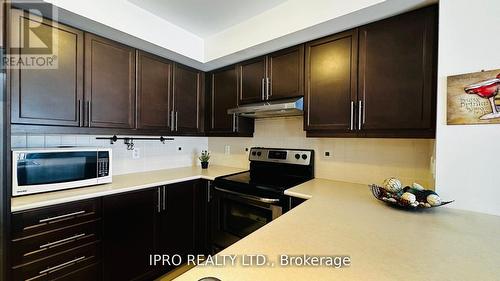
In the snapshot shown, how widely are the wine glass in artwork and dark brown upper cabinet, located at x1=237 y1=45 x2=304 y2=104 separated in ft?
3.55

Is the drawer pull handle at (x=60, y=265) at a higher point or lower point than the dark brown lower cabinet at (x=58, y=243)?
lower

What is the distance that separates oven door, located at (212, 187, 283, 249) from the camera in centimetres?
169

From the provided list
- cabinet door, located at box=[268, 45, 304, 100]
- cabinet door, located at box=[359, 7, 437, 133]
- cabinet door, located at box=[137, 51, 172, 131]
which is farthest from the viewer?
cabinet door, located at box=[137, 51, 172, 131]

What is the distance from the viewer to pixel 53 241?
4.36 feet

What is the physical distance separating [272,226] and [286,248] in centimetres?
19

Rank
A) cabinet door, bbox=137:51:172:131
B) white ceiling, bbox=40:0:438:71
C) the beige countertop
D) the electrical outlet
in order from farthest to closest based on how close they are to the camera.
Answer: the electrical outlet < cabinet door, bbox=137:51:172:131 < white ceiling, bbox=40:0:438:71 < the beige countertop

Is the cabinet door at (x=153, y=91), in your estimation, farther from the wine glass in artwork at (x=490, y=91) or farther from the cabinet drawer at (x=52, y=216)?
the wine glass in artwork at (x=490, y=91)

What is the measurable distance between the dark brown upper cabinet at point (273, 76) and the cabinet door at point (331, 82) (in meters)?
0.10

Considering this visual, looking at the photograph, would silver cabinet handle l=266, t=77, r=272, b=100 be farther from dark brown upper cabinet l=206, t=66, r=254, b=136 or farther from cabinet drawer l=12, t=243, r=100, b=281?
cabinet drawer l=12, t=243, r=100, b=281

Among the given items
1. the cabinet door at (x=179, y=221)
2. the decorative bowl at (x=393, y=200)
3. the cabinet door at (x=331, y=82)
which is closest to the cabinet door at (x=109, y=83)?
the cabinet door at (x=179, y=221)

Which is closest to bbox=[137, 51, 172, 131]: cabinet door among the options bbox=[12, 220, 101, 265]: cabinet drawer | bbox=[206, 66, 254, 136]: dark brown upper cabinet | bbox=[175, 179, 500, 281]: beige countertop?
bbox=[206, 66, 254, 136]: dark brown upper cabinet

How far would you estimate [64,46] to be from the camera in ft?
5.03

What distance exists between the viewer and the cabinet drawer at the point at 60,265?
1.23 metres
